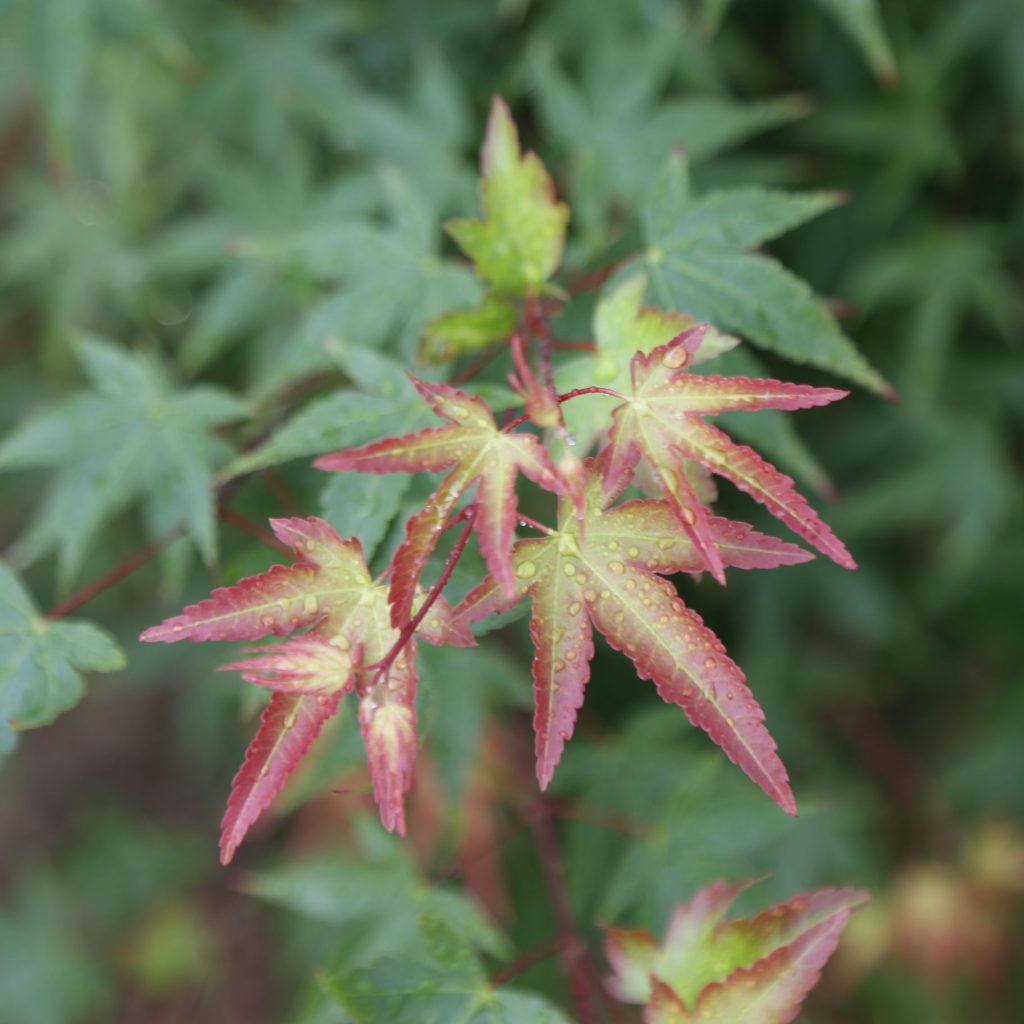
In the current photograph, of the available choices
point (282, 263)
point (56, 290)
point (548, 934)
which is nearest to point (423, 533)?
point (282, 263)

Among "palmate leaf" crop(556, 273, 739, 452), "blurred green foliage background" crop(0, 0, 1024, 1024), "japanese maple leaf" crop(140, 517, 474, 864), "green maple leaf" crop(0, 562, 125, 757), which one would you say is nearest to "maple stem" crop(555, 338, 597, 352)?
"palmate leaf" crop(556, 273, 739, 452)

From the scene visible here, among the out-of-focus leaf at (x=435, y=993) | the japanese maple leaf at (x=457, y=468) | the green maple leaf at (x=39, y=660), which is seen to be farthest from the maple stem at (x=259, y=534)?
the out-of-focus leaf at (x=435, y=993)

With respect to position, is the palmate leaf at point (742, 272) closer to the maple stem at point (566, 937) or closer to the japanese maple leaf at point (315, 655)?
the japanese maple leaf at point (315, 655)

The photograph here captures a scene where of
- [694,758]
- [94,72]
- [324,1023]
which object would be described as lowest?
[694,758]

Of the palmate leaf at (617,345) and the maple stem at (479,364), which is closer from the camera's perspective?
the palmate leaf at (617,345)

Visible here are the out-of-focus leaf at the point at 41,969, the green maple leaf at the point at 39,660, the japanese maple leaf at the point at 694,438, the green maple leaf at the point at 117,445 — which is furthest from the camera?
the out-of-focus leaf at the point at 41,969

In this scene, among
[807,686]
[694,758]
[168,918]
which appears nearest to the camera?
[694,758]

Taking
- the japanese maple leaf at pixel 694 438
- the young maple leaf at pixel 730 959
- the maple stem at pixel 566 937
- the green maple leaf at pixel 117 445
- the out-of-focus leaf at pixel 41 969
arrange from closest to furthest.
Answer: the japanese maple leaf at pixel 694 438, the young maple leaf at pixel 730 959, the maple stem at pixel 566 937, the green maple leaf at pixel 117 445, the out-of-focus leaf at pixel 41 969

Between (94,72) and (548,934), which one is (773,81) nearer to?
(94,72)
